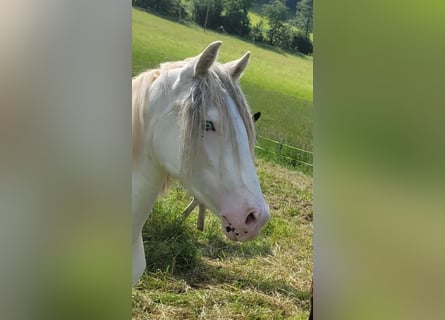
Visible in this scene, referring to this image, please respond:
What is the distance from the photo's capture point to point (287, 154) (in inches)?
63.9

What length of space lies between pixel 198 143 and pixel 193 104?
111 mm

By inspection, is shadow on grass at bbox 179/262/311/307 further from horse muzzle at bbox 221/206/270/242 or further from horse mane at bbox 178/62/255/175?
horse mane at bbox 178/62/255/175

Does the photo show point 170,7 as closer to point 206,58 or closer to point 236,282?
point 206,58

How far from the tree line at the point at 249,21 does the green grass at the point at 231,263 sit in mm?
418

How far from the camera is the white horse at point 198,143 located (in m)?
1.38

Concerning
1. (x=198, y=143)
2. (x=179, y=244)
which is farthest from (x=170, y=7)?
(x=179, y=244)

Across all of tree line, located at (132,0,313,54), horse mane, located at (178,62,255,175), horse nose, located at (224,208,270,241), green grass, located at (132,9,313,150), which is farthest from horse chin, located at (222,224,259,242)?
tree line, located at (132,0,313,54)

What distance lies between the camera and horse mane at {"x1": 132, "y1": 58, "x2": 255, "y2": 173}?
1.38m

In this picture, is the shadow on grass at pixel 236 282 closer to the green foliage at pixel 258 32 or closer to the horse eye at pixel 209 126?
the horse eye at pixel 209 126

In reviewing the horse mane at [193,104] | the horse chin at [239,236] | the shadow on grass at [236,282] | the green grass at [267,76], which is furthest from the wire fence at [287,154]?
the shadow on grass at [236,282]
